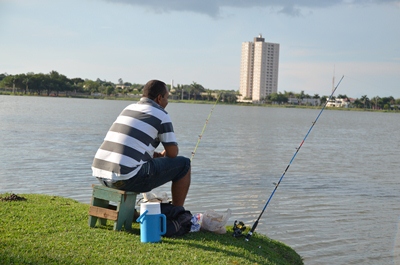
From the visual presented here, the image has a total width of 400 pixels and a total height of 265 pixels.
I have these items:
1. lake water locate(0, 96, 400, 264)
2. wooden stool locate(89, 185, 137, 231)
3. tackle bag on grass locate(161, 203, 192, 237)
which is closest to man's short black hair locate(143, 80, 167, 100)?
wooden stool locate(89, 185, 137, 231)

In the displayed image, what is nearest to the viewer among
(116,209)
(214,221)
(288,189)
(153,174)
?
(153,174)

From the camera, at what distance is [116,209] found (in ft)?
21.8

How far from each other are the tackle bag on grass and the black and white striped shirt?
61 cm

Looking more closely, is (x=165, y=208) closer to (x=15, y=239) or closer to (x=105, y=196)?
(x=105, y=196)

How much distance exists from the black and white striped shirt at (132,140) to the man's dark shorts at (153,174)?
76mm

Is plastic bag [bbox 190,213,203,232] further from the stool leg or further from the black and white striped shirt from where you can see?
the black and white striped shirt

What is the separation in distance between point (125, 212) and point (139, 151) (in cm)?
72

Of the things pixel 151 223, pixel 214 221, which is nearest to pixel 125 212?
pixel 151 223

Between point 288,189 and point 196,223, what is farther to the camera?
point 288,189

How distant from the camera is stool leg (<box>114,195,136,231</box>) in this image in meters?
6.30

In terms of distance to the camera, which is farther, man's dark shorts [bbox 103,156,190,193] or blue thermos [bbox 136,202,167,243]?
man's dark shorts [bbox 103,156,190,193]

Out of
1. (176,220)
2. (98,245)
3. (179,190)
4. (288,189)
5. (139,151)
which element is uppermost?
(139,151)

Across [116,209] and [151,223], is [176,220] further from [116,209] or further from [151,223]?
[116,209]

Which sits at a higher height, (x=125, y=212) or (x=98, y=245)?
(x=125, y=212)
